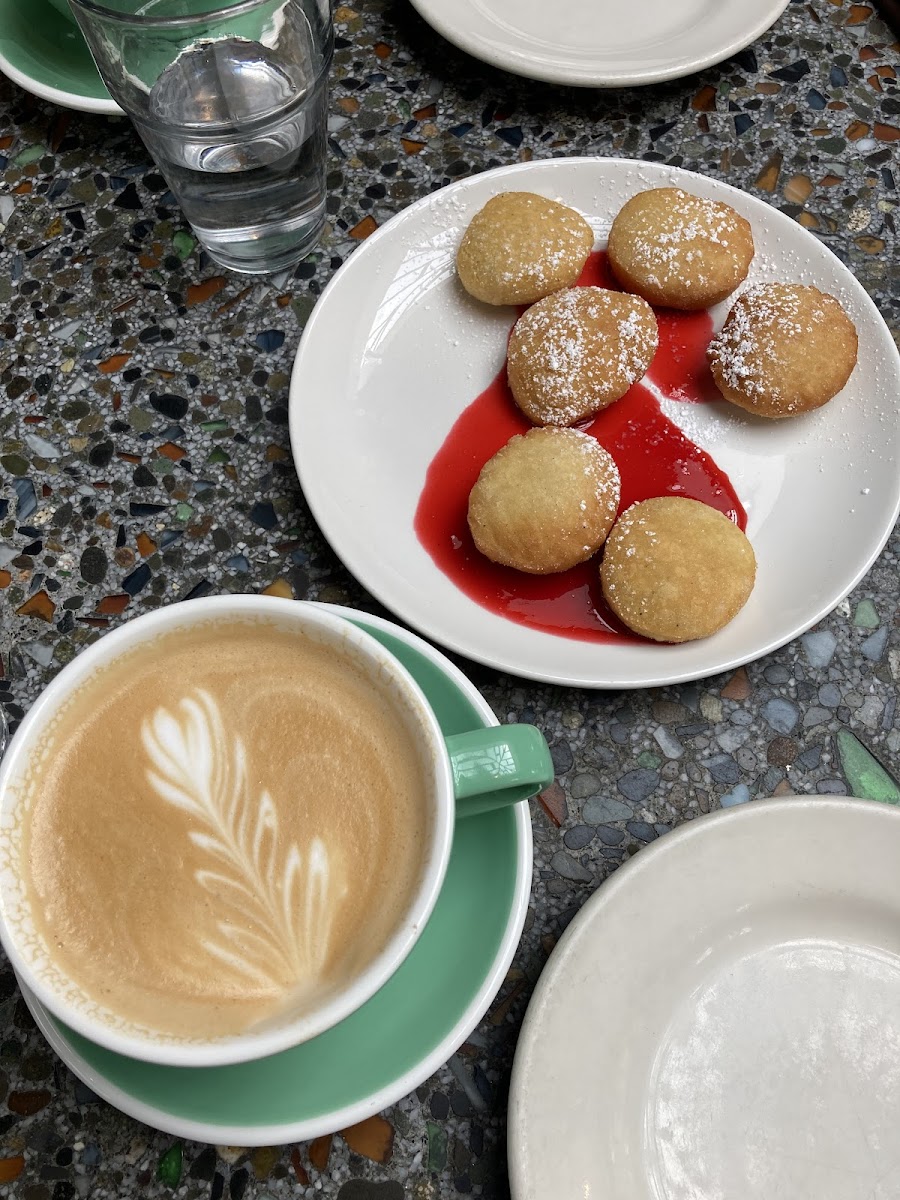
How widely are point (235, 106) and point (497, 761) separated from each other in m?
0.68

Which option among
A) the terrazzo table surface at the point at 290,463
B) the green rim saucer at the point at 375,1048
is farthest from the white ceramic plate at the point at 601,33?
the green rim saucer at the point at 375,1048

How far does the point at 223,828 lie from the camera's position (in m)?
0.58

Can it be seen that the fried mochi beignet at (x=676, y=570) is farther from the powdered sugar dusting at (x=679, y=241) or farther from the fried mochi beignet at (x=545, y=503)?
the powdered sugar dusting at (x=679, y=241)

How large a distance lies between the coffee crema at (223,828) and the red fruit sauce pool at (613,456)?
24 centimetres

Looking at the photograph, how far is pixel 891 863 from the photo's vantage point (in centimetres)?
67

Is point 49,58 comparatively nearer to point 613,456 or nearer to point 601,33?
point 601,33

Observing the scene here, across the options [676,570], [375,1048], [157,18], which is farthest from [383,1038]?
[157,18]

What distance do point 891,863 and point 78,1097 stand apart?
59 centimetres

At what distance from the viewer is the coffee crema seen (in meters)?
0.55

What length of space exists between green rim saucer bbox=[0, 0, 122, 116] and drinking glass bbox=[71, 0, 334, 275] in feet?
0.30

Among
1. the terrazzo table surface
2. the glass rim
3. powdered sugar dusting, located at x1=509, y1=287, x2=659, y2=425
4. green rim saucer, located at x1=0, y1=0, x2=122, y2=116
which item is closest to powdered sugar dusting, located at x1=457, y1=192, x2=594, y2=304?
powdered sugar dusting, located at x1=509, y1=287, x2=659, y2=425

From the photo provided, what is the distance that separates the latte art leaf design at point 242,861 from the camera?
56 centimetres

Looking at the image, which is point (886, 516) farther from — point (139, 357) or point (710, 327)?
point (139, 357)

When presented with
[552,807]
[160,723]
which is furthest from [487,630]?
[160,723]
